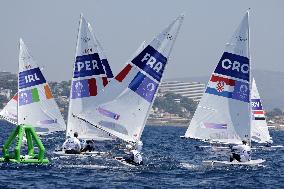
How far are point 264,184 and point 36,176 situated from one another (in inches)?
423

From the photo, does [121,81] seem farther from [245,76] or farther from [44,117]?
[44,117]

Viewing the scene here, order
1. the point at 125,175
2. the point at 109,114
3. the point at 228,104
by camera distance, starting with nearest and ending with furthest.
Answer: the point at 125,175, the point at 109,114, the point at 228,104

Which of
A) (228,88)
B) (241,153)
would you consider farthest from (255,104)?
(241,153)

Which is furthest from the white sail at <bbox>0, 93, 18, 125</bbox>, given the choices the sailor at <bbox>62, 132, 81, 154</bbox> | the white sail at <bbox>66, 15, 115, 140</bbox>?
the sailor at <bbox>62, 132, 81, 154</bbox>

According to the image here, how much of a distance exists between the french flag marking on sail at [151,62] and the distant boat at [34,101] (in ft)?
63.8

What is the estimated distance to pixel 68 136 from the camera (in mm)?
45906

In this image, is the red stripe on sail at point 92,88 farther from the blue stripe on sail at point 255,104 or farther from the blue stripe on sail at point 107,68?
the blue stripe on sail at point 255,104

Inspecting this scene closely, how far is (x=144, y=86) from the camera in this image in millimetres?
36906

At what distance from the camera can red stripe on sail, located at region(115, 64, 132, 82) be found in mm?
36938

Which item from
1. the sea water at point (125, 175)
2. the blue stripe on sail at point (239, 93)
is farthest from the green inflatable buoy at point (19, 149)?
the blue stripe on sail at point (239, 93)

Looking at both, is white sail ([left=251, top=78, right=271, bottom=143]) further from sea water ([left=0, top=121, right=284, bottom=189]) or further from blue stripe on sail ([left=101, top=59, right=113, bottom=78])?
sea water ([left=0, top=121, right=284, bottom=189])

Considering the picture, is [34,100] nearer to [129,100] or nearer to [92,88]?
[92,88]

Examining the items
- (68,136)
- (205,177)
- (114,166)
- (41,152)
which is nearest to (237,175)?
(205,177)

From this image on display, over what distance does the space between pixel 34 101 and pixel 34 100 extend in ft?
0.26
